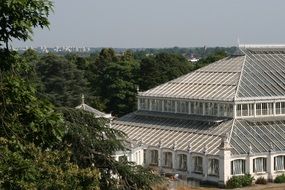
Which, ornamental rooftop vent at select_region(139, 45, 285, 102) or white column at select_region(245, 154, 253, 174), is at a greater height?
ornamental rooftop vent at select_region(139, 45, 285, 102)

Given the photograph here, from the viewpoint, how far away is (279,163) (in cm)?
5050

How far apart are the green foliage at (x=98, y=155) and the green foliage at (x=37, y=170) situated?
212 cm

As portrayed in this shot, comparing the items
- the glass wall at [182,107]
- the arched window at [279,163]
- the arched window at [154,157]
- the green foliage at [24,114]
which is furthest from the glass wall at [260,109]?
the green foliage at [24,114]

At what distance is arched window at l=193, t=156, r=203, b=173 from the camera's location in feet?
163

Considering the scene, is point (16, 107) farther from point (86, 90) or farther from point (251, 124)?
point (86, 90)

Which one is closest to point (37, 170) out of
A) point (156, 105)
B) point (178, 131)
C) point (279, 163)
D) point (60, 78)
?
point (279, 163)

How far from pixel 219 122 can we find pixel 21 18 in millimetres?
41299

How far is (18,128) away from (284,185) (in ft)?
122

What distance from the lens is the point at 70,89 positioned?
76875 mm

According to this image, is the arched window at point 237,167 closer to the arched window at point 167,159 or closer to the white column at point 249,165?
the white column at point 249,165

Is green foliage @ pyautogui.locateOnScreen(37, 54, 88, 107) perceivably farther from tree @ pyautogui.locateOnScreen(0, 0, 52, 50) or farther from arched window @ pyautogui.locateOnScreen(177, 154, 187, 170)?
tree @ pyautogui.locateOnScreen(0, 0, 52, 50)

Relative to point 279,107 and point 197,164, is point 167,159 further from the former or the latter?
point 279,107

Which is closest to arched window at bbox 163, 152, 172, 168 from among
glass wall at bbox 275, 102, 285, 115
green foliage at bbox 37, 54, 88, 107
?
glass wall at bbox 275, 102, 285, 115

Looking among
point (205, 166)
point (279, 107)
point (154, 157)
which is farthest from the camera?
point (279, 107)
